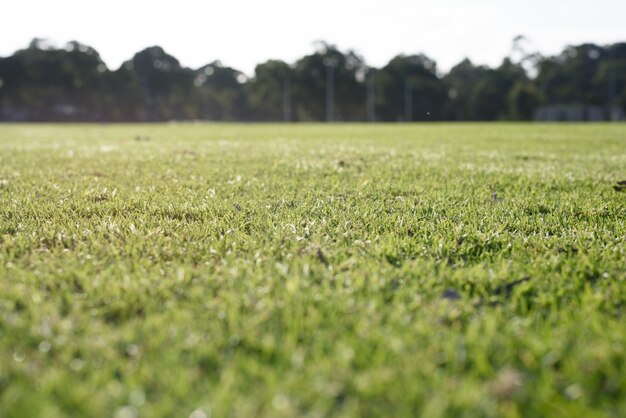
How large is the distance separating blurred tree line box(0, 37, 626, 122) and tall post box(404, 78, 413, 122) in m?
0.17

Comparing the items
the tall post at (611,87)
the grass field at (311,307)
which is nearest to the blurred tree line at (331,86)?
the tall post at (611,87)

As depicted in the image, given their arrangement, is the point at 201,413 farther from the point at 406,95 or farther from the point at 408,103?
the point at 406,95

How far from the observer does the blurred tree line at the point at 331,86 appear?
8181cm

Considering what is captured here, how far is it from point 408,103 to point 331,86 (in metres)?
12.3

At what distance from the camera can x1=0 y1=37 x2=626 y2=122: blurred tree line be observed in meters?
81.8

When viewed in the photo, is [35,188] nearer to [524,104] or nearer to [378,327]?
[378,327]

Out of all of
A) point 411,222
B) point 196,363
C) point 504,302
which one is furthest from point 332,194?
point 196,363

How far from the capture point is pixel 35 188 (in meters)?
4.73

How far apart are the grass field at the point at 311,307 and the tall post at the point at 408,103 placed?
84.1 m

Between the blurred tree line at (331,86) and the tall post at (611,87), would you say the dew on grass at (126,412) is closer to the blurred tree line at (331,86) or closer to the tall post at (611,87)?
the blurred tree line at (331,86)

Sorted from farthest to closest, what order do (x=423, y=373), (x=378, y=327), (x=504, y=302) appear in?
(x=504, y=302), (x=378, y=327), (x=423, y=373)

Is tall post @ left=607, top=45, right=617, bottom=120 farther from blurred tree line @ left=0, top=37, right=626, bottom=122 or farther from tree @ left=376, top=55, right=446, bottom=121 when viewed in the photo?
tree @ left=376, top=55, right=446, bottom=121

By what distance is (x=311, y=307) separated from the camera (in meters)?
1.95

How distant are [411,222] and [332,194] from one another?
120 cm
